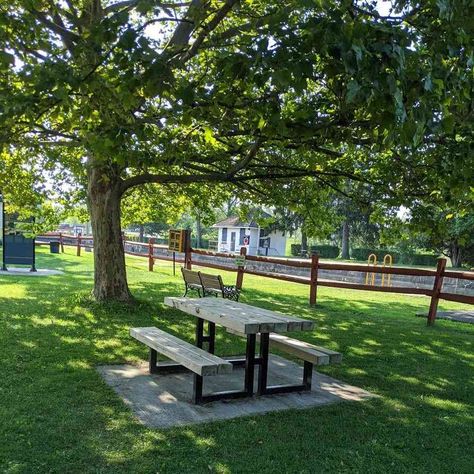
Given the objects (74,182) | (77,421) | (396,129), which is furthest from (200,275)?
(396,129)

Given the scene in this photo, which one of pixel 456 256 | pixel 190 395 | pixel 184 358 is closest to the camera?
pixel 184 358

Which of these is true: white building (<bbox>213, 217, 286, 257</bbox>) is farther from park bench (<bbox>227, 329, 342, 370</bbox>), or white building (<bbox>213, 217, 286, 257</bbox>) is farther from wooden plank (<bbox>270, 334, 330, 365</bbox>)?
park bench (<bbox>227, 329, 342, 370</bbox>)

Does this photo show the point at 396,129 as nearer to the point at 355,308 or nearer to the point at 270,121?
the point at 270,121

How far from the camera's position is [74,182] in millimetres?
14547

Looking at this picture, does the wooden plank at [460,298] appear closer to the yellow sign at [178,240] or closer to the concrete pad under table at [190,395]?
the concrete pad under table at [190,395]

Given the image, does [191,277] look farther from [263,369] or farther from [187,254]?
[263,369]

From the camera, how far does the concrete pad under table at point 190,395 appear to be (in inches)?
175

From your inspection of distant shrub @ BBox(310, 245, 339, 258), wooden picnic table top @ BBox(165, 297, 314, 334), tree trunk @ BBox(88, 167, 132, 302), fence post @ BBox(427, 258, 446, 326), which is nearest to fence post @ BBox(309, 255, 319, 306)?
fence post @ BBox(427, 258, 446, 326)

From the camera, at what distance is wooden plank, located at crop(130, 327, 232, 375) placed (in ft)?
14.3

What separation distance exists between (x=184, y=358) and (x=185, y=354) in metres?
0.14

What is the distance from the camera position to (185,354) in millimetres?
4730

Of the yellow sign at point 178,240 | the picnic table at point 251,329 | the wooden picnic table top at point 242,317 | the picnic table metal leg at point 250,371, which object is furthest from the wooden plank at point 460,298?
the yellow sign at point 178,240

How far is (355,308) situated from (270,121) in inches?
368

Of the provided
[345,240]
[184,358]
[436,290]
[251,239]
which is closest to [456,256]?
[345,240]
